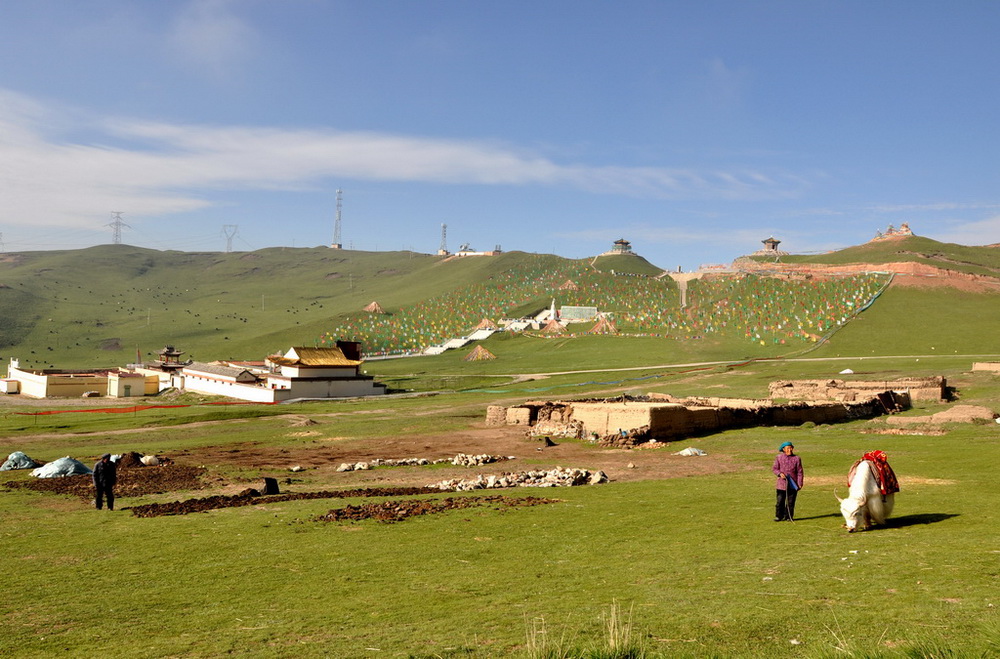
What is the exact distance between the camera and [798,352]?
299 ft

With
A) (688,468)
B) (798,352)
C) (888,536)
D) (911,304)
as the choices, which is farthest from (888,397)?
(911,304)

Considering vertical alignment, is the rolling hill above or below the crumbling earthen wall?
above

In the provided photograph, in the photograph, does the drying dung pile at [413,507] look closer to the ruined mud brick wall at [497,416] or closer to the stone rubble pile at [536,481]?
the stone rubble pile at [536,481]

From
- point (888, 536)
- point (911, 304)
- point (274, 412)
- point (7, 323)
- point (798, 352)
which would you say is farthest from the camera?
point (7, 323)

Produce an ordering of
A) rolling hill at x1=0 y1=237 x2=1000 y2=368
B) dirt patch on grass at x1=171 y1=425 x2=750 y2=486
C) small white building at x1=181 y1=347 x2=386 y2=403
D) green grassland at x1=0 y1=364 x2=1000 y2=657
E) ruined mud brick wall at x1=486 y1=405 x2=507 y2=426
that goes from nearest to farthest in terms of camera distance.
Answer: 1. green grassland at x1=0 y1=364 x2=1000 y2=657
2. dirt patch on grass at x1=171 y1=425 x2=750 y2=486
3. ruined mud brick wall at x1=486 y1=405 x2=507 y2=426
4. small white building at x1=181 y1=347 x2=386 y2=403
5. rolling hill at x1=0 y1=237 x2=1000 y2=368

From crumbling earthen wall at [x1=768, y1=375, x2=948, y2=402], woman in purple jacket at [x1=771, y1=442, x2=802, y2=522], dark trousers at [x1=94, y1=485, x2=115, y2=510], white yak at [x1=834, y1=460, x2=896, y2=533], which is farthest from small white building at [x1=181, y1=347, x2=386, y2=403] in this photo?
white yak at [x1=834, y1=460, x2=896, y2=533]

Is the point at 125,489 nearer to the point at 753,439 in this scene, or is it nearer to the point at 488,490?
the point at 488,490

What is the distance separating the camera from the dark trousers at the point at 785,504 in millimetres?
16781

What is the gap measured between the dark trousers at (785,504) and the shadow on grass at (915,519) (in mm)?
1820

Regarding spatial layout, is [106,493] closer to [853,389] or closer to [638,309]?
[853,389]

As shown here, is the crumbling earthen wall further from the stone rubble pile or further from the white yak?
the white yak

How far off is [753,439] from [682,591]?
24009 millimetres

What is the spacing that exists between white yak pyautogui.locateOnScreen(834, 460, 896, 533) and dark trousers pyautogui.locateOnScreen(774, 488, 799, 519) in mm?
1426

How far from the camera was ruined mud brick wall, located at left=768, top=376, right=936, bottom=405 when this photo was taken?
4609cm
